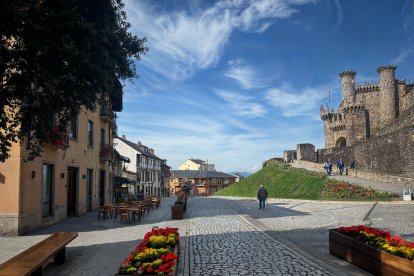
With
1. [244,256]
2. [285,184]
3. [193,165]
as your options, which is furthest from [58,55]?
[193,165]

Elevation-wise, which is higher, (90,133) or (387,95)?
(387,95)

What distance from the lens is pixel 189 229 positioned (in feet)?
49.9

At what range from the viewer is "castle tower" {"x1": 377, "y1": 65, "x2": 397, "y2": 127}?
57.6m

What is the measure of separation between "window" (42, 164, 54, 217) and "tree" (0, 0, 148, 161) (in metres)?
6.94

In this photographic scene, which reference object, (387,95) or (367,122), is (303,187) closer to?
(367,122)

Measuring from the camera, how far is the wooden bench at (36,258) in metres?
6.35

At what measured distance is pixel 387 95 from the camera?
57.8 meters

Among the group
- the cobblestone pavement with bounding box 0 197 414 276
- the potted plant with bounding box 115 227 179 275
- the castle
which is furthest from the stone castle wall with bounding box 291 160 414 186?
the potted plant with bounding box 115 227 179 275

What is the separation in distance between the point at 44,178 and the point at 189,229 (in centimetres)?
635

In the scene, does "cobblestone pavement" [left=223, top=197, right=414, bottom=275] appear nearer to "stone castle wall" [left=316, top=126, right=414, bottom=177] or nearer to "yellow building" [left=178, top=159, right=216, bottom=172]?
"stone castle wall" [left=316, top=126, right=414, bottom=177]

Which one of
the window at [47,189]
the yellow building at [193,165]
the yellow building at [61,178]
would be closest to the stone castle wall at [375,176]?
the yellow building at [61,178]

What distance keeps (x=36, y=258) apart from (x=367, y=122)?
60.1m

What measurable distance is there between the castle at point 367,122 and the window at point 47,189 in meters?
29.7

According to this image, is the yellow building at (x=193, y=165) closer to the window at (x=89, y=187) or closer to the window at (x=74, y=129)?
the window at (x=89, y=187)
